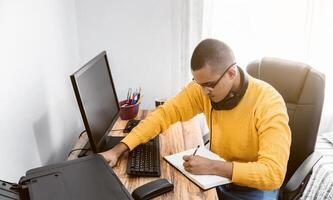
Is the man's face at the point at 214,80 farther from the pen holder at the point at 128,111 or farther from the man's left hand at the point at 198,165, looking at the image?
the pen holder at the point at 128,111

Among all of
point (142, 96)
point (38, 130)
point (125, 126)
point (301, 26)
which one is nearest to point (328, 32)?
point (301, 26)

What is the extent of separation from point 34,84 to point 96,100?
265 millimetres

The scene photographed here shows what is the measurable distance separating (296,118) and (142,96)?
0.99 metres

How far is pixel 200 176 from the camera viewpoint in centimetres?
130

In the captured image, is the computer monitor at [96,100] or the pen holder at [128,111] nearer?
the computer monitor at [96,100]

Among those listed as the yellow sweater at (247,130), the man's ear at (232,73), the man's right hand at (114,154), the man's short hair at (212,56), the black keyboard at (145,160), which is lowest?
the black keyboard at (145,160)

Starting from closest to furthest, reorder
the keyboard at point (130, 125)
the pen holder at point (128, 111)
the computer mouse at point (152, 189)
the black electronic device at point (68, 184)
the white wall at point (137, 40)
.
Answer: the black electronic device at point (68, 184)
the computer mouse at point (152, 189)
the keyboard at point (130, 125)
the pen holder at point (128, 111)
the white wall at point (137, 40)

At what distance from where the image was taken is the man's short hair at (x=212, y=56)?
1.36 metres

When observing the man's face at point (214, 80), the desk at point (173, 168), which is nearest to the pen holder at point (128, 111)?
the desk at point (173, 168)

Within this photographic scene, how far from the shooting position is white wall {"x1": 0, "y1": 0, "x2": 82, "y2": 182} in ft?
3.90

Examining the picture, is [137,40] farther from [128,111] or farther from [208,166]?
[208,166]

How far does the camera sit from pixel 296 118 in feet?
5.41

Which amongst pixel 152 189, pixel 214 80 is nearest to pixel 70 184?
pixel 152 189

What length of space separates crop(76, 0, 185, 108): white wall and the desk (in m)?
0.26
